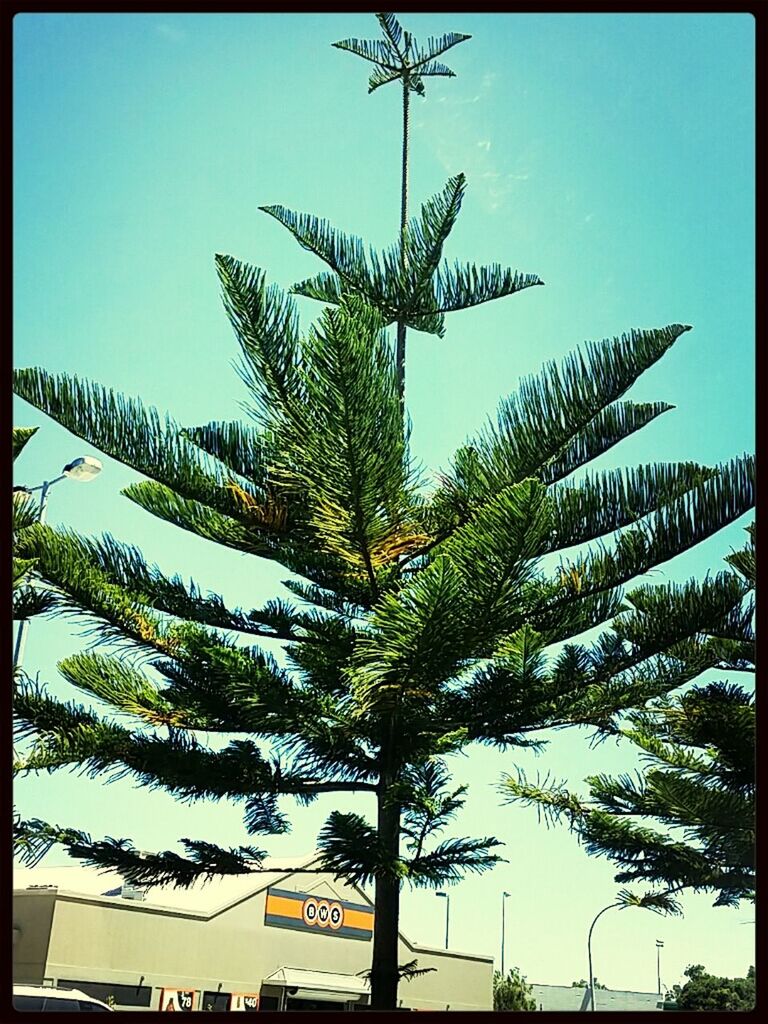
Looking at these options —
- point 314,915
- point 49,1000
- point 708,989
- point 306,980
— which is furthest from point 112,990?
point 708,989

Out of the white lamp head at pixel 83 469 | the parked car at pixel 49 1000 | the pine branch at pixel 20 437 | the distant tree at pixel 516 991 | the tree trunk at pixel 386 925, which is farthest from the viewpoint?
the distant tree at pixel 516 991

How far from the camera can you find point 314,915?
3707mm

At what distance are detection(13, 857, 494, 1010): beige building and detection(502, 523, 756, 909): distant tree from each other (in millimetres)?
613

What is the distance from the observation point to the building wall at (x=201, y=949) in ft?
9.71

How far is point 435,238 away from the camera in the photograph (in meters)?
2.51

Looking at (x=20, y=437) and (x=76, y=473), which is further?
(x=76, y=473)

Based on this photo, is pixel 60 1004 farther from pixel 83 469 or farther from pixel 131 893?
pixel 83 469

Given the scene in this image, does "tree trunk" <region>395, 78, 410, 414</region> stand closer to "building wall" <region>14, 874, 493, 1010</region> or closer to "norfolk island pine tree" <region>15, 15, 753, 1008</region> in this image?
"norfolk island pine tree" <region>15, 15, 753, 1008</region>

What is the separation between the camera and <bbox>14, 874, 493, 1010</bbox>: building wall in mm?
2961

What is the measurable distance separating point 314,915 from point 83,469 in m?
1.81

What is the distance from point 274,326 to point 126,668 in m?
0.86

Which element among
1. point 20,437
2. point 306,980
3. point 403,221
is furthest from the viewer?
point 306,980

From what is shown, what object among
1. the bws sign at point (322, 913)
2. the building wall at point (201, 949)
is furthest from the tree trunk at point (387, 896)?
the bws sign at point (322, 913)

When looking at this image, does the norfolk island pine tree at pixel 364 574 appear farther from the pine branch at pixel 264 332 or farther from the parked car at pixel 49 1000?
the parked car at pixel 49 1000
